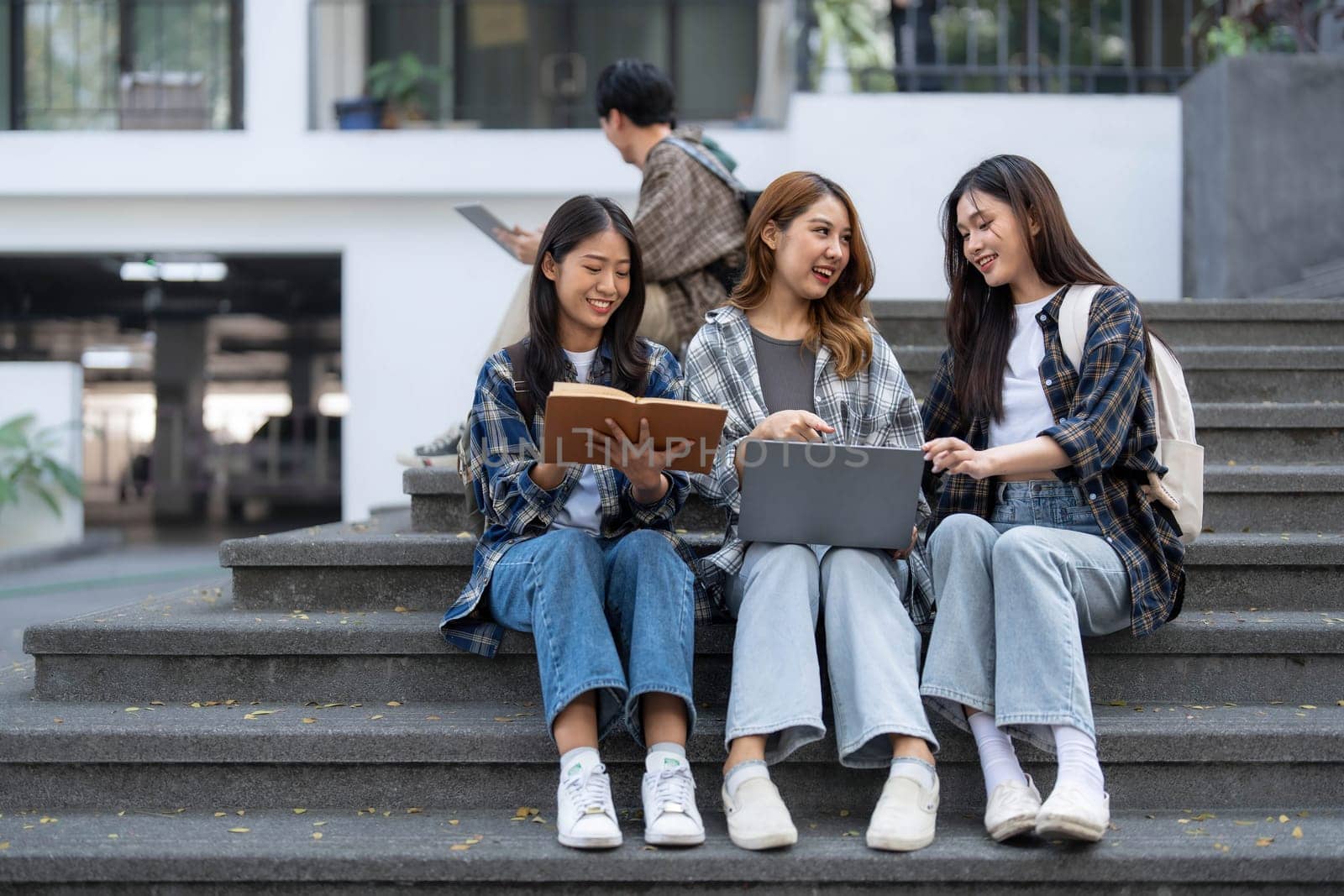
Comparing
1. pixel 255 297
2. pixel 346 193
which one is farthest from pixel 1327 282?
pixel 255 297

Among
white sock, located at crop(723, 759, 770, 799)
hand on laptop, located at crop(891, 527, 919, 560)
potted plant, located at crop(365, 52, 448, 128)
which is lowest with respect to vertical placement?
white sock, located at crop(723, 759, 770, 799)

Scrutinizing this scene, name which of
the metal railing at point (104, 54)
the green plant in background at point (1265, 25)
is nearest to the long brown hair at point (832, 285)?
the green plant in background at point (1265, 25)

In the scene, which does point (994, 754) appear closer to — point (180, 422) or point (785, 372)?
point (785, 372)

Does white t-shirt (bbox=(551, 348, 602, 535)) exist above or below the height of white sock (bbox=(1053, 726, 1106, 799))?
above

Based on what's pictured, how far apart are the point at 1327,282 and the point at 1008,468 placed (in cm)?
319

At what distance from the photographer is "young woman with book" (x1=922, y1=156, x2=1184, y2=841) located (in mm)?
2029

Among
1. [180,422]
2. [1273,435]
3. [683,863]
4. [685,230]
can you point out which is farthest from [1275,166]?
[180,422]

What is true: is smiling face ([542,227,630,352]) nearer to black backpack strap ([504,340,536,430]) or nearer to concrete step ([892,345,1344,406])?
black backpack strap ([504,340,536,430])

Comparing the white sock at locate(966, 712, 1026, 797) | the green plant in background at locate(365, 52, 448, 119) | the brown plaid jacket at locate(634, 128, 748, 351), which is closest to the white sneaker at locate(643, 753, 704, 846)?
the white sock at locate(966, 712, 1026, 797)

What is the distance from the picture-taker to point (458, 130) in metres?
7.39

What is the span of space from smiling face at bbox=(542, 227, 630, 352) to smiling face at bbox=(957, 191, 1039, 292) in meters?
0.70

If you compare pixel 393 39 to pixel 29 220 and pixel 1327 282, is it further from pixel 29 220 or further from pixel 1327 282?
pixel 1327 282

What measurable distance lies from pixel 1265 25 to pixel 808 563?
4.81 meters

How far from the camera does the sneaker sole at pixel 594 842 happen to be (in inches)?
76.1
